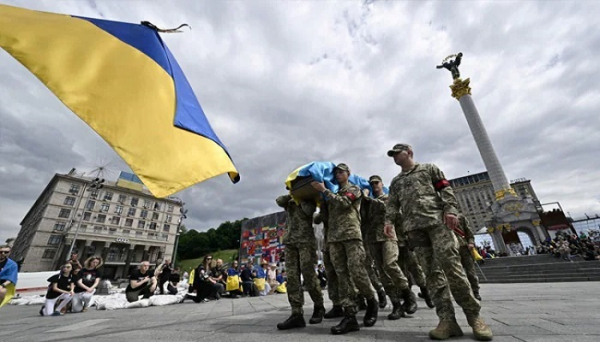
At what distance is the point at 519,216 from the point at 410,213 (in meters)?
34.6

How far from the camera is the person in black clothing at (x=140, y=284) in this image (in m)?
8.03

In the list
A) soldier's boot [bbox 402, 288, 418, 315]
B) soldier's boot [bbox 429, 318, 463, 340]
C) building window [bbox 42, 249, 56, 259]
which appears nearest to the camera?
soldier's boot [bbox 429, 318, 463, 340]

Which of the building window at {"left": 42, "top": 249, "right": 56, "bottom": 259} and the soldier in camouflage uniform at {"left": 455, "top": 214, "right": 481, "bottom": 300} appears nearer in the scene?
the soldier in camouflage uniform at {"left": 455, "top": 214, "right": 481, "bottom": 300}

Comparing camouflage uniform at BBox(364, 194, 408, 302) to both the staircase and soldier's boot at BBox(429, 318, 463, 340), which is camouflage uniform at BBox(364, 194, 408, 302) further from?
the staircase

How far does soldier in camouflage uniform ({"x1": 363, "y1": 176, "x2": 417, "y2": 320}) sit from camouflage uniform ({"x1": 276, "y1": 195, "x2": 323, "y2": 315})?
112 centimetres

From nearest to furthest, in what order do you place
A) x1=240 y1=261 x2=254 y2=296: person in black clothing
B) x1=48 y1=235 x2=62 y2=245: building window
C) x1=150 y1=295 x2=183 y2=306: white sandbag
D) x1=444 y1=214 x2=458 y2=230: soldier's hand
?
x1=444 y1=214 x2=458 y2=230: soldier's hand, x1=150 y1=295 x2=183 y2=306: white sandbag, x1=240 y1=261 x2=254 y2=296: person in black clothing, x1=48 y1=235 x2=62 y2=245: building window

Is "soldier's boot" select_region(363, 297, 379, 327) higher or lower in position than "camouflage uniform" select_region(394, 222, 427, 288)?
lower

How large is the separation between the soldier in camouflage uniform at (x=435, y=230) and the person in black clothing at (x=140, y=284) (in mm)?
8613

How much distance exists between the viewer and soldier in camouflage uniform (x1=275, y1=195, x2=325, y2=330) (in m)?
3.46

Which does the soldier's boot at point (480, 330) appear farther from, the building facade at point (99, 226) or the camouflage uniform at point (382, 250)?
the building facade at point (99, 226)

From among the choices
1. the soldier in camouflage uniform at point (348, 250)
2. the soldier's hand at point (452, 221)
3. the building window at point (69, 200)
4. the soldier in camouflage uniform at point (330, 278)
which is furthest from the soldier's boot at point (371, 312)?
the building window at point (69, 200)

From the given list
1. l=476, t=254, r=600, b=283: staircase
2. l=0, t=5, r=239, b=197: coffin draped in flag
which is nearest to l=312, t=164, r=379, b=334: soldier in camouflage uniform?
l=0, t=5, r=239, b=197: coffin draped in flag

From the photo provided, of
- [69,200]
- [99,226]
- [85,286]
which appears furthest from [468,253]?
[69,200]

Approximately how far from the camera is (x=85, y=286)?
25.5ft
